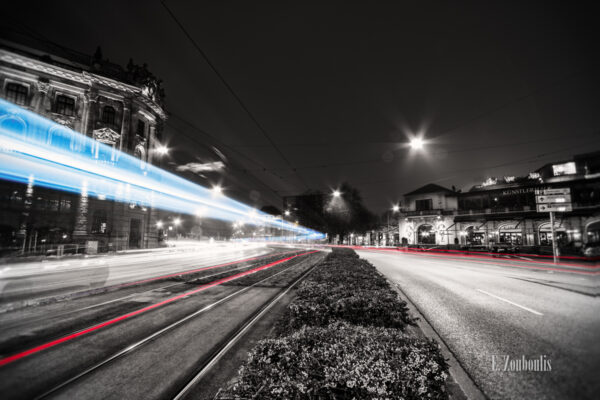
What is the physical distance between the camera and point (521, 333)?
4.40 metres

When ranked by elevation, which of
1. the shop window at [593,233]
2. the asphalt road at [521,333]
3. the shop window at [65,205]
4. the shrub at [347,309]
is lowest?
the asphalt road at [521,333]

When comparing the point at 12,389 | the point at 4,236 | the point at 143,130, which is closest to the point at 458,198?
the point at 12,389

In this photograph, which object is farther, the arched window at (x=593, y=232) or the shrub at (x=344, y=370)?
the arched window at (x=593, y=232)

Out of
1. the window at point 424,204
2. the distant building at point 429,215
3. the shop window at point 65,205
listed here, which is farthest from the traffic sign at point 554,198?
the shop window at point 65,205

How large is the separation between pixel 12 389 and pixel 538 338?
8.18 metres

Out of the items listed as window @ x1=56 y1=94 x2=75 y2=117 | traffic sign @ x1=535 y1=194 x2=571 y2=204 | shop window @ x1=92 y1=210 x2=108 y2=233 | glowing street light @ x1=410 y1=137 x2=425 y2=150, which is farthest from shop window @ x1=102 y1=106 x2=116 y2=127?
traffic sign @ x1=535 y1=194 x2=571 y2=204

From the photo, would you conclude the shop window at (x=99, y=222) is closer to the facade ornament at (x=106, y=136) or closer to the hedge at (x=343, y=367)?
the facade ornament at (x=106, y=136)

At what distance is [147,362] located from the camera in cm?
397

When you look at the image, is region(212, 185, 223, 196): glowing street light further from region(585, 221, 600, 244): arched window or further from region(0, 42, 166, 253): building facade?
region(585, 221, 600, 244): arched window

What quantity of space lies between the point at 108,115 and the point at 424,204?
50.2 meters

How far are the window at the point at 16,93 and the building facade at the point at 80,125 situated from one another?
69mm

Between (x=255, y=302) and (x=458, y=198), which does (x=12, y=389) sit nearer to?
(x=255, y=302)

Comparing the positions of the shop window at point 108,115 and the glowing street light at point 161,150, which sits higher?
the shop window at point 108,115

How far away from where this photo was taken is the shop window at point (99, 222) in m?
26.2
